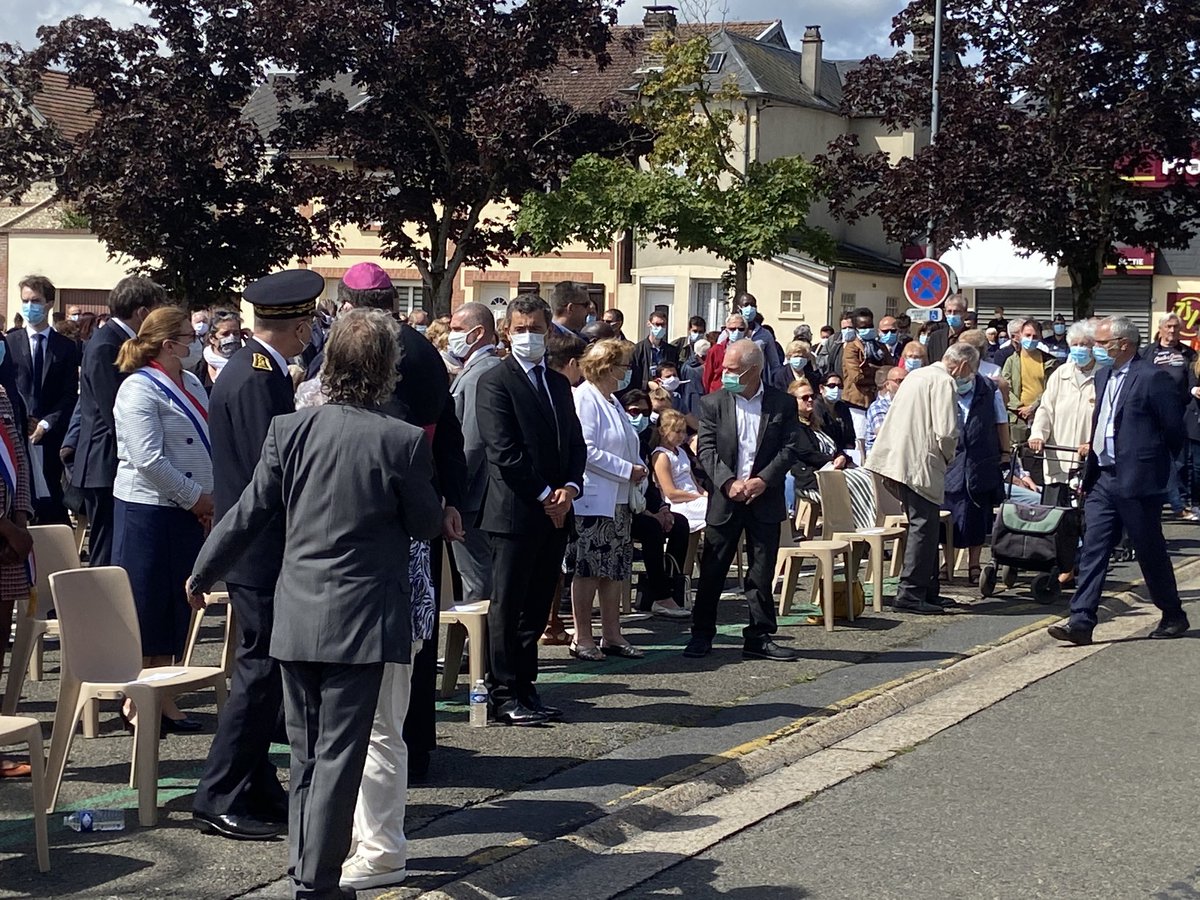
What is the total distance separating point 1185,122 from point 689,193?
370 inches

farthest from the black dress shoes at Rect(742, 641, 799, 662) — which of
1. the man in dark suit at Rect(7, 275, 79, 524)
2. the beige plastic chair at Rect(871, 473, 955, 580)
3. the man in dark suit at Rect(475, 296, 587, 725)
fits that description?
the man in dark suit at Rect(7, 275, 79, 524)

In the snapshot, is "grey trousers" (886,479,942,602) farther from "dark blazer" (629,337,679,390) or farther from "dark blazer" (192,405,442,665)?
"dark blazer" (192,405,442,665)

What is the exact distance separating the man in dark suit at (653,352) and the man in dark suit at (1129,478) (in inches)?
286

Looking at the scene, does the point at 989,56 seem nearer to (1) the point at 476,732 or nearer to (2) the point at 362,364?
(1) the point at 476,732

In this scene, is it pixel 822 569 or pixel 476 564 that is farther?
pixel 822 569

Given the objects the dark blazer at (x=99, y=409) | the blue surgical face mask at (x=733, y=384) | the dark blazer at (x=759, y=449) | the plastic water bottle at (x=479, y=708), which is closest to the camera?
the plastic water bottle at (x=479, y=708)

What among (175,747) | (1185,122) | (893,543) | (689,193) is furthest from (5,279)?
(175,747)

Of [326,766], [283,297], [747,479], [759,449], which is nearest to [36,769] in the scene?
[326,766]

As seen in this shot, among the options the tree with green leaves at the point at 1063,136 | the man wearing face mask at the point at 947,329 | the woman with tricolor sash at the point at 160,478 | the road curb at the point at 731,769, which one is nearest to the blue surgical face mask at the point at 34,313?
the woman with tricolor sash at the point at 160,478

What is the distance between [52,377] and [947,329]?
1063 centimetres

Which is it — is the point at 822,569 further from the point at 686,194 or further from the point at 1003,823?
the point at 686,194

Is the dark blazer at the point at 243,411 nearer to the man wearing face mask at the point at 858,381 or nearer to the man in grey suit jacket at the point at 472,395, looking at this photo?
the man in grey suit jacket at the point at 472,395

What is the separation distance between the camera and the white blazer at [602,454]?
9469 millimetres

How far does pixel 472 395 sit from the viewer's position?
29.7ft
